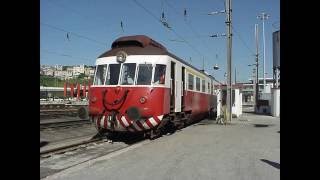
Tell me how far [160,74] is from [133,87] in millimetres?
1042

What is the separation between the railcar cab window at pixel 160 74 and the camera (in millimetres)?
14773

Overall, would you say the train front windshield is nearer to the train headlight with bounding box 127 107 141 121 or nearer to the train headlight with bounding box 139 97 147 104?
the train headlight with bounding box 139 97 147 104

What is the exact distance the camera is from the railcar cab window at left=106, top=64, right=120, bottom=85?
586 inches

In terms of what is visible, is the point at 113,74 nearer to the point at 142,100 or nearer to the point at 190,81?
the point at 142,100

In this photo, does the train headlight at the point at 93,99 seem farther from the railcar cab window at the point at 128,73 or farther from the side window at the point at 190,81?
the side window at the point at 190,81

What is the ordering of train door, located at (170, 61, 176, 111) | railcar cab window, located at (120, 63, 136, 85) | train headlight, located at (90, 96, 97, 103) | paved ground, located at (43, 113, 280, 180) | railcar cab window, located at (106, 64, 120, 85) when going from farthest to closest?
train door, located at (170, 61, 176, 111) → train headlight, located at (90, 96, 97, 103) → railcar cab window, located at (106, 64, 120, 85) → railcar cab window, located at (120, 63, 136, 85) → paved ground, located at (43, 113, 280, 180)

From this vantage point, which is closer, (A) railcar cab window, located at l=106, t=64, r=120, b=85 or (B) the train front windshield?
(B) the train front windshield

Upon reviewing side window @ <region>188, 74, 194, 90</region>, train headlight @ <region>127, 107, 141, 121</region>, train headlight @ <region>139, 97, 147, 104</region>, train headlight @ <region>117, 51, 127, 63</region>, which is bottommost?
train headlight @ <region>127, 107, 141, 121</region>

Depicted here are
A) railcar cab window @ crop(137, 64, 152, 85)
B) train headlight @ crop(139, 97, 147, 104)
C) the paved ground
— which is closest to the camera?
the paved ground

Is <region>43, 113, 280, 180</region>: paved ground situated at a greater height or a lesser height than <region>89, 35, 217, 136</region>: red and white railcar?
lesser

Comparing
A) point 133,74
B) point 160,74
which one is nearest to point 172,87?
point 160,74

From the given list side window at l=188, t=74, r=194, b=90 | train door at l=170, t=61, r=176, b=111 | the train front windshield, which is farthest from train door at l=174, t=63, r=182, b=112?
side window at l=188, t=74, r=194, b=90
